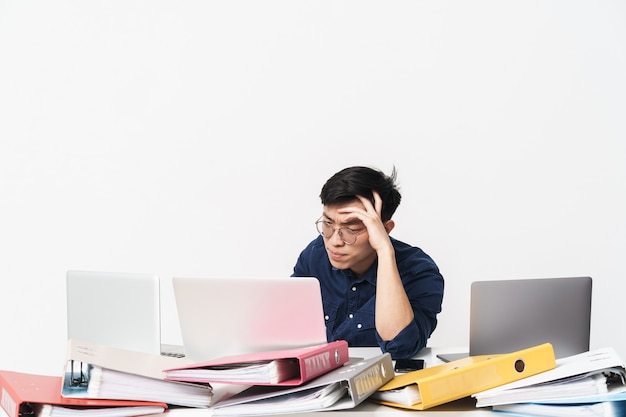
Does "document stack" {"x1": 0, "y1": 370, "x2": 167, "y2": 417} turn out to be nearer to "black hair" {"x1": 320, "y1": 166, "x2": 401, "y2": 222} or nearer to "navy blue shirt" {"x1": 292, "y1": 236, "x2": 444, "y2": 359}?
"navy blue shirt" {"x1": 292, "y1": 236, "x2": 444, "y2": 359}

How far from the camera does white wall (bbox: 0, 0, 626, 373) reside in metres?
3.91

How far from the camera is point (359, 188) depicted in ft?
7.82

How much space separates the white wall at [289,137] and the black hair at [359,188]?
1386 mm

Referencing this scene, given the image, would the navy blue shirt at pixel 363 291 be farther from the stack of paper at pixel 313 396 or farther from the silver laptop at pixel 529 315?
the stack of paper at pixel 313 396

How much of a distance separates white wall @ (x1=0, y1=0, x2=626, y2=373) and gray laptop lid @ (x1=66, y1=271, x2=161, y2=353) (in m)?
2.15

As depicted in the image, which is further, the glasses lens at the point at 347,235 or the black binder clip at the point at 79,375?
the glasses lens at the point at 347,235

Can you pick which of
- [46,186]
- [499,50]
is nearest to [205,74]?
[46,186]

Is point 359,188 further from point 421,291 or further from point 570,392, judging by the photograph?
point 570,392

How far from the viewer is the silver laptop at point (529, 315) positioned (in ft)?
5.45

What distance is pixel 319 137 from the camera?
3963mm

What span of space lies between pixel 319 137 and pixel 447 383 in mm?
2779

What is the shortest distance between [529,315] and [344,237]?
0.75m

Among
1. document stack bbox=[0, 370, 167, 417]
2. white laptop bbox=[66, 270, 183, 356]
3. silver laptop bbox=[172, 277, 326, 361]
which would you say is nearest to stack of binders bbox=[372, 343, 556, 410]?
silver laptop bbox=[172, 277, 326, 361]

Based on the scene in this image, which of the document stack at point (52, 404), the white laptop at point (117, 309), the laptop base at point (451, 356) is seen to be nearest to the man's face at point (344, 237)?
the laptop base at point (451, 356)
